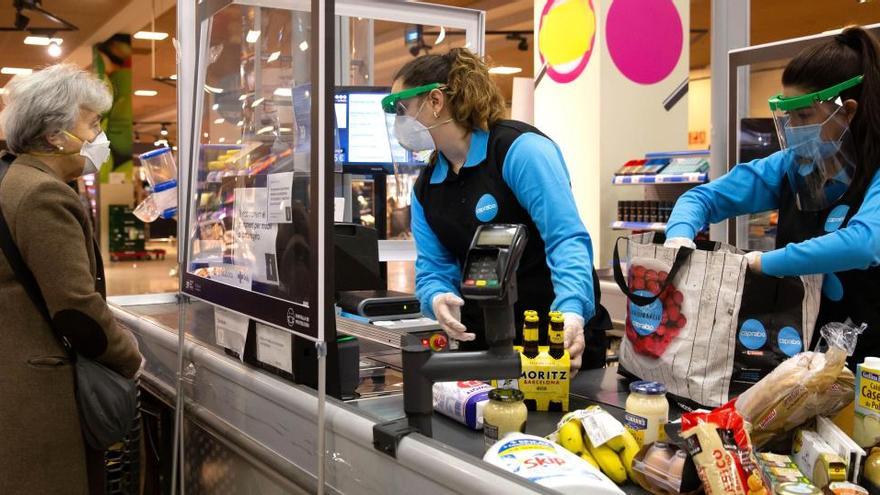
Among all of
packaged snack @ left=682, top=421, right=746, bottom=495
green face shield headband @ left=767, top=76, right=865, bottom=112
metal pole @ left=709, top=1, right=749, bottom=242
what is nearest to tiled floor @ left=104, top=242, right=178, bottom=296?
metal pole @ left=709, top=1, right=749, bottom=242

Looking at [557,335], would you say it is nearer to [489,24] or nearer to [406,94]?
[406,94]

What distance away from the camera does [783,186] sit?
6.79ft

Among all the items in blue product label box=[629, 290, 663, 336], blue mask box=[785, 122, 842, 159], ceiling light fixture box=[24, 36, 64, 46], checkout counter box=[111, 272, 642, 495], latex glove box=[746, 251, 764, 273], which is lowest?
checkout counter box=[111, 272, 642, 495]

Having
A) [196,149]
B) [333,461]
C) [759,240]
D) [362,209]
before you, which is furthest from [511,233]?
[759,240]

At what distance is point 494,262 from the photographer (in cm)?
135

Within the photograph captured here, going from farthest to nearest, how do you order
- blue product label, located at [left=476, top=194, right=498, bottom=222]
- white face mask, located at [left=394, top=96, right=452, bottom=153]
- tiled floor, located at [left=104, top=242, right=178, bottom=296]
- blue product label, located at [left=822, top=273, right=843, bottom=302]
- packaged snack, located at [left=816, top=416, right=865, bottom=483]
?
tiled floor, located at [left=104, top=242, right=178, bottom=296] < white face mask, located at [left=394, top=96, right=452, bottom=153] < blue product label, located at [left=476, top=194, right=498, bottom=222] < blue product label, located at [left=822, top=273, right=843, bottom=302] < packaged snack, located at [left=816, top=416, right=865, bottom=483]

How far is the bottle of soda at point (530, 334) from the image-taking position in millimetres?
1575

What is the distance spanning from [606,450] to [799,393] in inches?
12.5

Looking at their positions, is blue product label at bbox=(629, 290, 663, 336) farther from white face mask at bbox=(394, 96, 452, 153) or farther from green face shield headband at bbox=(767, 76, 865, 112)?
white face mask at bbox=(394, 96, 452, 153)

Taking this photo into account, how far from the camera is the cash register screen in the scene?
4.44 ft

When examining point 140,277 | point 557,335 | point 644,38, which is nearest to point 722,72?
point 644,38

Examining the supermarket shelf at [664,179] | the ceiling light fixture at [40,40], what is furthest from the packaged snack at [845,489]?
the ceiling light fixture at [40,40]

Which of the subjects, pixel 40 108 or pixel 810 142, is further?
pixel 40 108

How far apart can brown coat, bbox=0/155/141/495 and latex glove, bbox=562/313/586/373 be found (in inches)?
48.6
